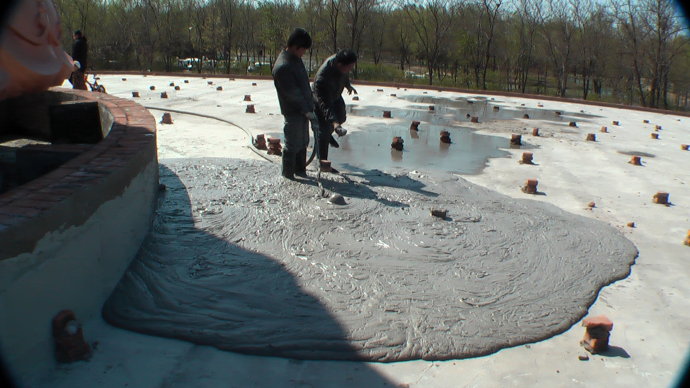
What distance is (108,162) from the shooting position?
2.82 metres

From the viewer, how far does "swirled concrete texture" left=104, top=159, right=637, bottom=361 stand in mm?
2471

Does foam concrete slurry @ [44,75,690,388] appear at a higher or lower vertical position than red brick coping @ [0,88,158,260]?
lower

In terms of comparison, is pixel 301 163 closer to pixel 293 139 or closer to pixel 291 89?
pixel 293 139

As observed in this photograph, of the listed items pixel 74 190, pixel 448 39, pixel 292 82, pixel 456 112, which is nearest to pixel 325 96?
pixel 292 82

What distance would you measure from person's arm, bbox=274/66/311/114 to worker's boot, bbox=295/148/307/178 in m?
0.46

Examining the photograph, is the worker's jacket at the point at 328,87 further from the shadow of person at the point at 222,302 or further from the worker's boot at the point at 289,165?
the shadow of person at the point at 222,302

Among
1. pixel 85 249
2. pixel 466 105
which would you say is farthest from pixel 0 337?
pixel 466 105

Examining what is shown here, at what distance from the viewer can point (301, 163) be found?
4875mm

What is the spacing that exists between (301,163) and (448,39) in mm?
30582

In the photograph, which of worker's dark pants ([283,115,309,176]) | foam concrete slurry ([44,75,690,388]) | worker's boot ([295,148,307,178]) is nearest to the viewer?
foam concrete slurry ([44,75,690,388])

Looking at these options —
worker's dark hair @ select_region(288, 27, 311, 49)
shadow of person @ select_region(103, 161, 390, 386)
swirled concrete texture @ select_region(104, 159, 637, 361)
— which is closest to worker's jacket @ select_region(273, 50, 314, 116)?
worker's dark hair @ select_region(288, 27, 311, 49)

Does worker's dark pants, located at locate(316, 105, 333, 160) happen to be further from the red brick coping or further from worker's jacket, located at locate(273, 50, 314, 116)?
the red brick coping

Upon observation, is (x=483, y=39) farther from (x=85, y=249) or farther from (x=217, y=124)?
(x=85, y=249)

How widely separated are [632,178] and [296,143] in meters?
4.23
